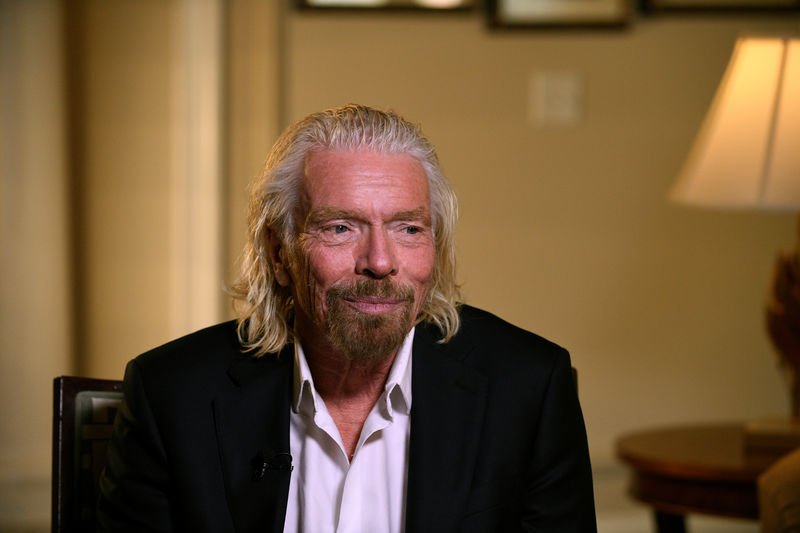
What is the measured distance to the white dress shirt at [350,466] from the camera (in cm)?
184

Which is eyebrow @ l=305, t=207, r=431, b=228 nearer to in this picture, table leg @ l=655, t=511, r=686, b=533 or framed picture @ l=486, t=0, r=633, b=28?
table leg @ l=655, t=511, r=686, b=533

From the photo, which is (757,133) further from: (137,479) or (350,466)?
(137,479)

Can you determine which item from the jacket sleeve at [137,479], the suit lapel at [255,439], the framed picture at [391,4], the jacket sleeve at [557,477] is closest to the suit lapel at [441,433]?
the jacket sleeve at [557,477]

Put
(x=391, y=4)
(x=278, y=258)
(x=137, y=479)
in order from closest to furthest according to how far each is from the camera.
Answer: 1. (x=137, y=479)
2. (x=278, y=258)
3. (x=391, y=4)

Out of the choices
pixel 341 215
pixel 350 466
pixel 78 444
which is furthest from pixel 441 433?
pixel 78 444

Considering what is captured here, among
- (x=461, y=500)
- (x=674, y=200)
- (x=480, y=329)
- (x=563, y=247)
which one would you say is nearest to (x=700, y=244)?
(x=563, y=247)

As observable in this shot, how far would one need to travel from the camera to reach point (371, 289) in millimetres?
1760

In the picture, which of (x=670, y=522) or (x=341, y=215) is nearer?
(x=341, y=215)

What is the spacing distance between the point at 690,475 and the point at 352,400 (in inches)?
47.0

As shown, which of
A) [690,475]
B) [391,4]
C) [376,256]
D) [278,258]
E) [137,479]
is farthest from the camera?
[391,4]

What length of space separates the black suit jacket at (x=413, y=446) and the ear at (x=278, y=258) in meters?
0.17

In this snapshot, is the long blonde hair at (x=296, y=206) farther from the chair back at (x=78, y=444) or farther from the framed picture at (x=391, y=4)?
the framed picture at (x=391, y=4)

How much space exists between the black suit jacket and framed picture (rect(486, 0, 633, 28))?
7.48 feet

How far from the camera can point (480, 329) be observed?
2.01 m
